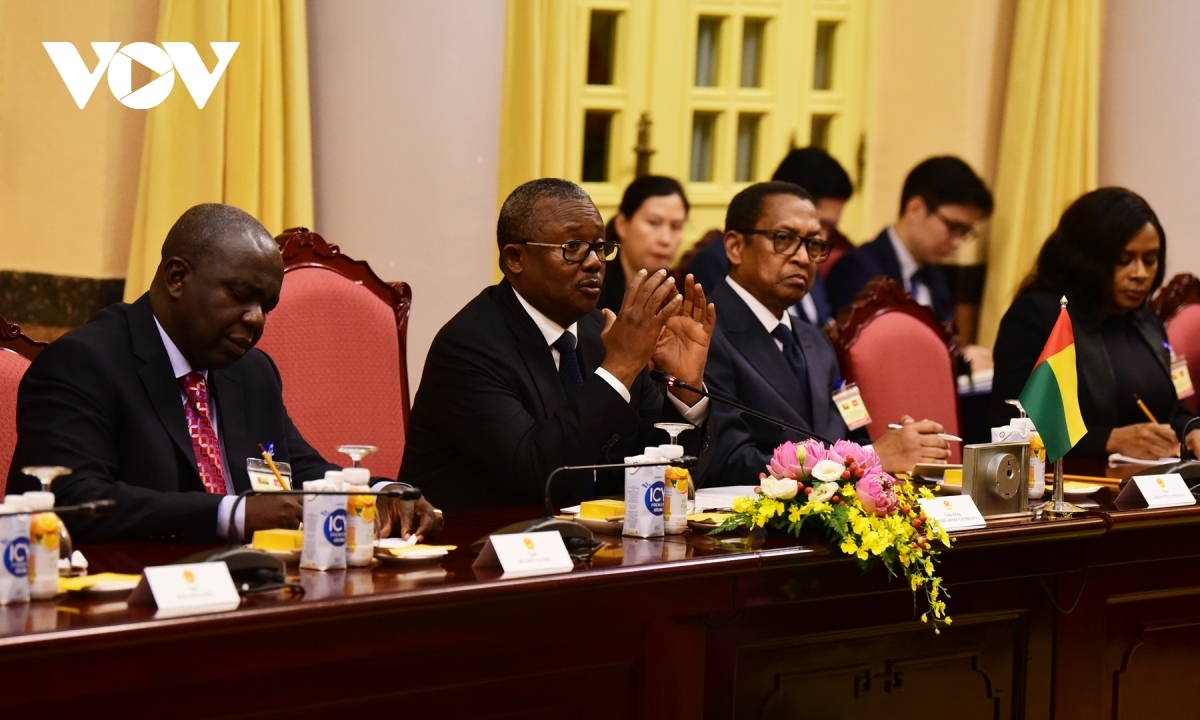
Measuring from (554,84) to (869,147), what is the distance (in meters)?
2.46

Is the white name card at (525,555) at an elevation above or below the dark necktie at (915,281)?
below

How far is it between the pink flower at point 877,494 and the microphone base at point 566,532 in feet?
1.54

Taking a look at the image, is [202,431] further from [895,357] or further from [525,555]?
[895,357]

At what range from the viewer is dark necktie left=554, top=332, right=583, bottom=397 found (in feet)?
9.80

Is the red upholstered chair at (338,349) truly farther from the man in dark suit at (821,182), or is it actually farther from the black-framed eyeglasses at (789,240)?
the man in dark suit at (821,182)

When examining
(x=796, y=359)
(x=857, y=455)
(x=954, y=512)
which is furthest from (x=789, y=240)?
(x=857, y=455)

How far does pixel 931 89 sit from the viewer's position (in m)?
6.65

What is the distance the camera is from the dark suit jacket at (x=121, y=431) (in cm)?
220

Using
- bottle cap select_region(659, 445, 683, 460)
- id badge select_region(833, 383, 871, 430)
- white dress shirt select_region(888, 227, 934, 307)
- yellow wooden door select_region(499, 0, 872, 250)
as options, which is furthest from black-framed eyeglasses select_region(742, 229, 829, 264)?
yellow wooden door select_region(499, 0, 872, 250)

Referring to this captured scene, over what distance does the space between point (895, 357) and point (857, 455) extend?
5.79ft

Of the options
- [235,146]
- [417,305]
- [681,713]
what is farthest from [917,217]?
[681,713]

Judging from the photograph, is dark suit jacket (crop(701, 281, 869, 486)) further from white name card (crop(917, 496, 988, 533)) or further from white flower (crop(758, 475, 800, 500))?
white flower (crop(758, 475, 800, 500))

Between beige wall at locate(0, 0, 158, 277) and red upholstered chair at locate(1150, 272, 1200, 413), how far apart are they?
3527mm
